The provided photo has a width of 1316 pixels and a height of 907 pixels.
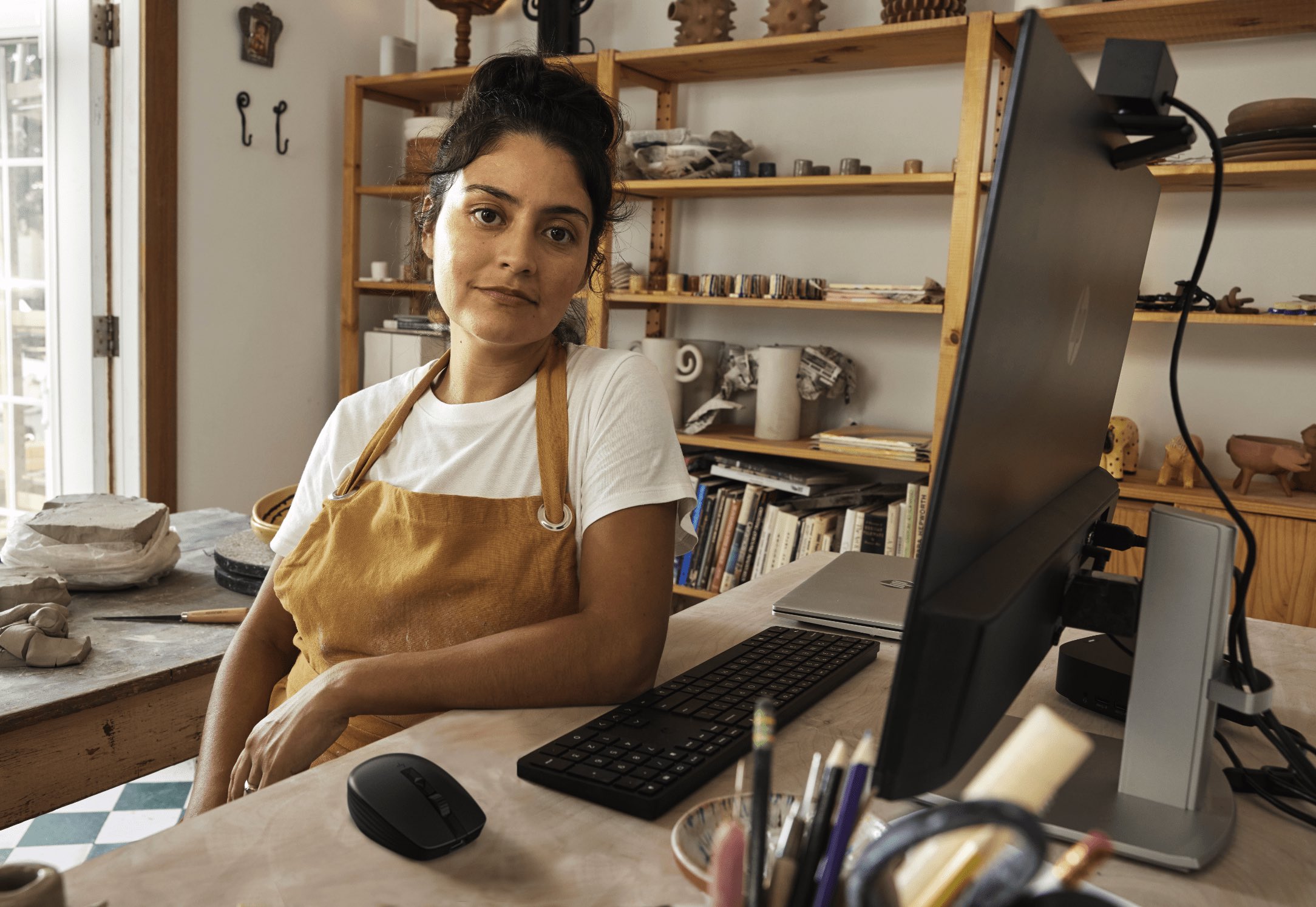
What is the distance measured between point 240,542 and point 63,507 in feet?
0.90

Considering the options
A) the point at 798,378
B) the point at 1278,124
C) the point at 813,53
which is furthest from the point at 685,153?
the point at 1278,124

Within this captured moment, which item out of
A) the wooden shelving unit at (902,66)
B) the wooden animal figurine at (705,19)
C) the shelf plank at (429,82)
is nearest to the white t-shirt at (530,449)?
the wooden shelving unit at (902,66)

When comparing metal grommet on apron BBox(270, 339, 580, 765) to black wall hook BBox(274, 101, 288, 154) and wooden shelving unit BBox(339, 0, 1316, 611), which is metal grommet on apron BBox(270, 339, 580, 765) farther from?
black wall hook BBox(274, 101, 288, 154)

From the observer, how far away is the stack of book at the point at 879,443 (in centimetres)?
263

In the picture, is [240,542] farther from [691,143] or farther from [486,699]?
[691,143]

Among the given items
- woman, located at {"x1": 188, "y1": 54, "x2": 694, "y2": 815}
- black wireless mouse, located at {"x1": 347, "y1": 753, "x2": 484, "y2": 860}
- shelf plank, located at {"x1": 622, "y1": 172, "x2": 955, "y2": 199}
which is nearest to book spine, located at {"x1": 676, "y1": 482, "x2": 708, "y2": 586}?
shelf plank, located at {"x1": 622, "y1": 172, "x2": 955, "y2": 199}

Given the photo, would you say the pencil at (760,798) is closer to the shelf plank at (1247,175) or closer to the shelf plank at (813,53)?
the shelf plank at (1247,175)

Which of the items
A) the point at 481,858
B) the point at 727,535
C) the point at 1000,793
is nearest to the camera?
the point at 1000,793

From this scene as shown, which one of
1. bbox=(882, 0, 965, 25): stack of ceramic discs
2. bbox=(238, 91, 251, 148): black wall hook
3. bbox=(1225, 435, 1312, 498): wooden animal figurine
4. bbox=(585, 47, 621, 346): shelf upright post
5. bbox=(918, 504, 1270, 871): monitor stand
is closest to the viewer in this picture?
bbox=(918, 504, 1270, 871): monitor stand

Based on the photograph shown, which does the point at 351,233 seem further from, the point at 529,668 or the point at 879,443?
the point at 529,668

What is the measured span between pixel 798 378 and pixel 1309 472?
4.11 ft

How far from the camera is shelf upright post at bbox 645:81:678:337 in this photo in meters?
3.22

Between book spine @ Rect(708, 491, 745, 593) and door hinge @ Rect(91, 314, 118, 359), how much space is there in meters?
1.85

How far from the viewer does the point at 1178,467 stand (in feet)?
7.89
